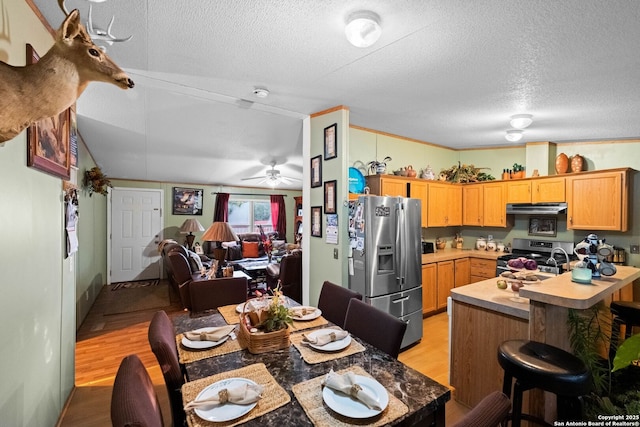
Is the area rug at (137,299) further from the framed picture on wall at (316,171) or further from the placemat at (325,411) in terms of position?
the placemat at (325,411)

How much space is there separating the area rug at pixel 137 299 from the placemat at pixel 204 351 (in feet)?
11.8

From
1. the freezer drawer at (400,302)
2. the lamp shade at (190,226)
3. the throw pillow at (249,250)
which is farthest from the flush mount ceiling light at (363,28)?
the lamp shade at (190,226)

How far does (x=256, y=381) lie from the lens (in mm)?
1190

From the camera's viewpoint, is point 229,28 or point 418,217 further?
point 418,217

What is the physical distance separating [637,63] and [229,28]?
2.77 metres

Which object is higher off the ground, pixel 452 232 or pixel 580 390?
pixel 452 232

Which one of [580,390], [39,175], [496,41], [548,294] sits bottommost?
[580,390]

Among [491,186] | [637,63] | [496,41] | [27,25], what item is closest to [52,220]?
[27,25]

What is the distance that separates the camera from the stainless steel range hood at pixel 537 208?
3850 millimetres

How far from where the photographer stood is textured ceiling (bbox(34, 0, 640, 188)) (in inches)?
61.3

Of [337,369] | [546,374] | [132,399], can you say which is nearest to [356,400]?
[337,369]

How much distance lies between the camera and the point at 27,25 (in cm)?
145

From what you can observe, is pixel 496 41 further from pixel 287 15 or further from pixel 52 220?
pixel 52 220

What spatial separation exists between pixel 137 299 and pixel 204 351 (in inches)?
170
